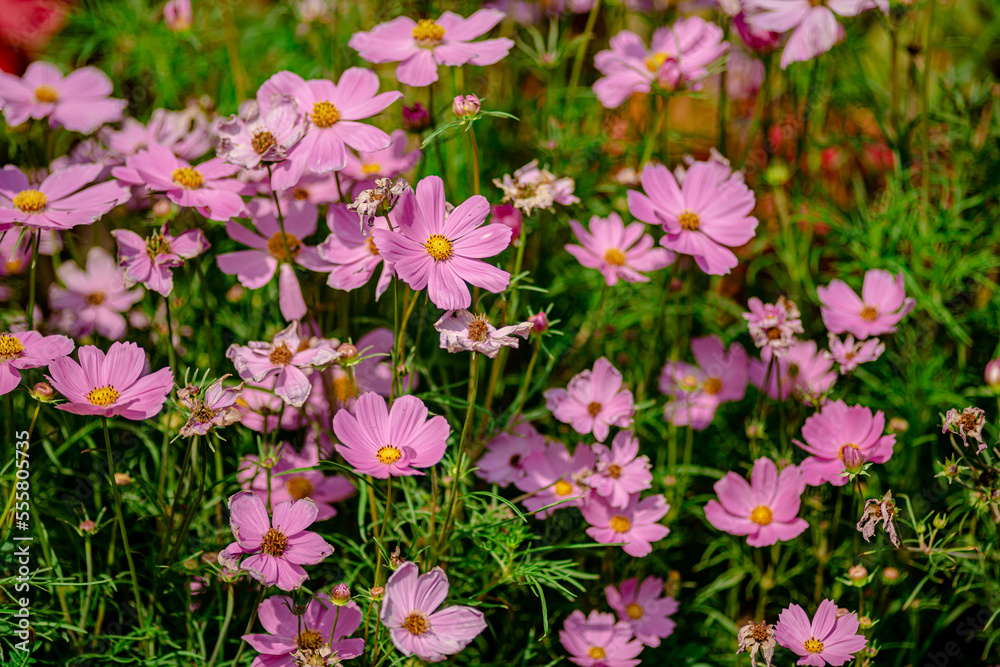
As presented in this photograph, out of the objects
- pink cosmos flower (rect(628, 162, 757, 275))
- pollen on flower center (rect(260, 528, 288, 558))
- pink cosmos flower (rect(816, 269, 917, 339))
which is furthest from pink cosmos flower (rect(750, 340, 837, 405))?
pollen on flower center (rect(260, 528, 288, 558))

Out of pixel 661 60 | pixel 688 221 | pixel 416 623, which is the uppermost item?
pixel 661 60

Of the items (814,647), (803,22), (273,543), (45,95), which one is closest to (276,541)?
(273,543)

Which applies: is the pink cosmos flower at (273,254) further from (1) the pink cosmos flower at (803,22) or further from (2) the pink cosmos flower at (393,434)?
(1) the pink cosmos flower at (803,22)

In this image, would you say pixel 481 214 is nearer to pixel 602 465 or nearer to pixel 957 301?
pixel 602 465

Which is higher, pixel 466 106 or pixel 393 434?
pixel 466 106

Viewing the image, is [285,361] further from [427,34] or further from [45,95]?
[45,95]

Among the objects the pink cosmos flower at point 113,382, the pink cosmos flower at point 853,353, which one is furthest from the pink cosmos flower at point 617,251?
the pink cosmos flower at point 113,382

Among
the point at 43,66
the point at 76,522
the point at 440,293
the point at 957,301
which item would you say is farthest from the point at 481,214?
the point at 957,301
